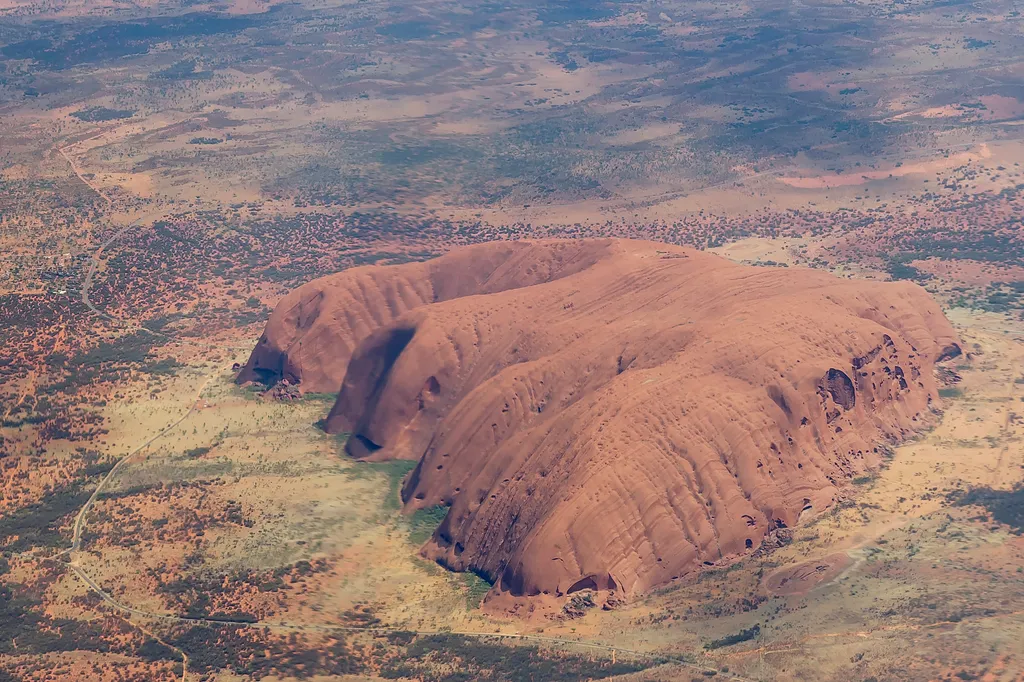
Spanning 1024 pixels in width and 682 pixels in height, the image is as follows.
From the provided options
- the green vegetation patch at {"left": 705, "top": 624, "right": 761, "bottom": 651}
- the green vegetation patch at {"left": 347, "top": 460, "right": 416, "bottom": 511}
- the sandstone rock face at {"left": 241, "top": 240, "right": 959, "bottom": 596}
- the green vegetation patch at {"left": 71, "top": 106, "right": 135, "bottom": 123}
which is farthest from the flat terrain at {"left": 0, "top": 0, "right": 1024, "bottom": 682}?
the sandstone rock face at {"left": 241, "top": 240, "right": 959, "bottom": 596}

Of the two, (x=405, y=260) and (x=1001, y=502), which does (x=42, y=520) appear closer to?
(x=1001, y=502)

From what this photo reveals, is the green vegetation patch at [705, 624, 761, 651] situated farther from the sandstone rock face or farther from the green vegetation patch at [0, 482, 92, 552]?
the green vegetation patch at [0, 482, 92, 552]

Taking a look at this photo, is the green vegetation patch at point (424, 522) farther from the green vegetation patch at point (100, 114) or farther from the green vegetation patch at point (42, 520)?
the green vegetation patch at point (100, 114)

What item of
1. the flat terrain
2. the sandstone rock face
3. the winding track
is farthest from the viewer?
the sandstone rock face

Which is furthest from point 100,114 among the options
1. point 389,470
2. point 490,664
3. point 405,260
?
point 490,664

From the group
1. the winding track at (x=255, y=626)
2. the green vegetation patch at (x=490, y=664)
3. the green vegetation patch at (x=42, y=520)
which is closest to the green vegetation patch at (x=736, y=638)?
the winding track at (x=255, y=626)

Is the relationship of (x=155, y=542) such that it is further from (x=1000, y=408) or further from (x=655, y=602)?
(x=1000, y=408)

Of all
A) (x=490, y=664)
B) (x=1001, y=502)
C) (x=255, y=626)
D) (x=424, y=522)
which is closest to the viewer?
(x=490, y=664)
